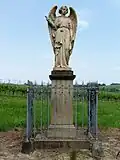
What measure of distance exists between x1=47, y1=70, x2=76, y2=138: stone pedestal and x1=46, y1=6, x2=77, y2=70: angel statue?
0.29 metres

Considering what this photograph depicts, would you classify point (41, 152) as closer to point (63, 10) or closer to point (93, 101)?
point (93, 101)

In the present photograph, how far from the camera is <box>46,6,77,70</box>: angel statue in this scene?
9055 mm

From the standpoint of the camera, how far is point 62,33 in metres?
9.10

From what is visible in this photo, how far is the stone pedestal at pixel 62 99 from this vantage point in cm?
880

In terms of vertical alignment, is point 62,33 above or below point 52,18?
below

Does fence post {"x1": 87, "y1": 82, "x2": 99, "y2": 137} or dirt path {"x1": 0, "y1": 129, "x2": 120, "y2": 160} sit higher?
fence post {"x1": 87, "y1": 82, "x2": 99, "y2": 137}

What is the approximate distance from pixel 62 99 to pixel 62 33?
2.00 metres

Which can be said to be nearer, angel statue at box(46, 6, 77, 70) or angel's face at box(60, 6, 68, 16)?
angel statue at box(46, 6, 77, 70)

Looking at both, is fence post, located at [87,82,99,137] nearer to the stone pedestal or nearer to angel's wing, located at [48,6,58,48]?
the stone pedestal

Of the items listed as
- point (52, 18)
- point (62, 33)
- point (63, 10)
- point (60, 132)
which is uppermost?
point (63, 10)

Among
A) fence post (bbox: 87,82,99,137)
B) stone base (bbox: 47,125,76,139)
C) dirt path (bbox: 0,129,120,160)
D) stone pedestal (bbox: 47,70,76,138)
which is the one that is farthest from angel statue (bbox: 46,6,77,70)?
dirt path (bbox: 0,129,120,160)

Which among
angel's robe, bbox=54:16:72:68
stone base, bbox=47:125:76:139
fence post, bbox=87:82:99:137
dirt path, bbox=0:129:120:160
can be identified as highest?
angel's robe, bbox=54:16:72:68

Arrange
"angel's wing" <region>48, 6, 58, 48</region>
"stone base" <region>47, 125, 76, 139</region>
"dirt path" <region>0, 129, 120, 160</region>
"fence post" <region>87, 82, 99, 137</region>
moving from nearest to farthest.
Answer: "dirt path" <region>0, 129, 120, 160</region> → "fence post" <region>87, 82, 99, 137</region> → "stone base" <region>47, 125, 76, 139</region> → "angel's wing" <region>48, 6, 58, 48</region>

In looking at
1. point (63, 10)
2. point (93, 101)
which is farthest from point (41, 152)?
point (63, 10)
